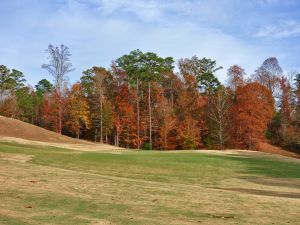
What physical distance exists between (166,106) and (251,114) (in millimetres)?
15210

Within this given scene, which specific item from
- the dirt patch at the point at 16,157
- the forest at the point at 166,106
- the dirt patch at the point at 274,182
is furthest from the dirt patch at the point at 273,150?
the dirt patch at the point at 16,157

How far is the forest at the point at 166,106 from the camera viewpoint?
6856cm

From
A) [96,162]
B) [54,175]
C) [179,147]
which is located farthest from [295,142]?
[54,175]

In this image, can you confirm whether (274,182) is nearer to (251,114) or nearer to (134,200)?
(134,200)

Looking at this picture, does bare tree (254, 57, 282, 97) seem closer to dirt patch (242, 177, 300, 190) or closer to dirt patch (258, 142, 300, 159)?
dirt patch (258, 142, 300, 159)

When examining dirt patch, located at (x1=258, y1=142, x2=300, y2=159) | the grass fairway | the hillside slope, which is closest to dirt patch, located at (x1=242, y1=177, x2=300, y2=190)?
the grass fairway

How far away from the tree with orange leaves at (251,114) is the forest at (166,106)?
16 cm

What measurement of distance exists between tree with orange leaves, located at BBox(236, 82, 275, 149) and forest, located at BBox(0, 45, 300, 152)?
0.16m

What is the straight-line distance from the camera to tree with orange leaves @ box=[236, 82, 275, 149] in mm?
66438

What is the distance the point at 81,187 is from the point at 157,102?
62163 millimetres

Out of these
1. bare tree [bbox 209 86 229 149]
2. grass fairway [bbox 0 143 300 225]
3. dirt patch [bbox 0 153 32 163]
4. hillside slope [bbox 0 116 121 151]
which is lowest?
grass fairway [bbox 0 143 300 225]

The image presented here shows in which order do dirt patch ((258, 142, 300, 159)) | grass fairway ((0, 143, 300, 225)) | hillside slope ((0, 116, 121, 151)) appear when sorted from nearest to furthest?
1. grass fairway ((0, 143, 300, 225))
2. hillside slope ((0, 116, 121, 151))
3. dirt patch ((258, 142, 300, 159))

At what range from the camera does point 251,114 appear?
221ft

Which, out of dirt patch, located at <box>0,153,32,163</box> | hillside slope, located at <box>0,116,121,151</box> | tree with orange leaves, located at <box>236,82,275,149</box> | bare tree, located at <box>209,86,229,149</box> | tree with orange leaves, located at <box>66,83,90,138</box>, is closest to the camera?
dirt patch, located at <box>0,153,32,163</box>
